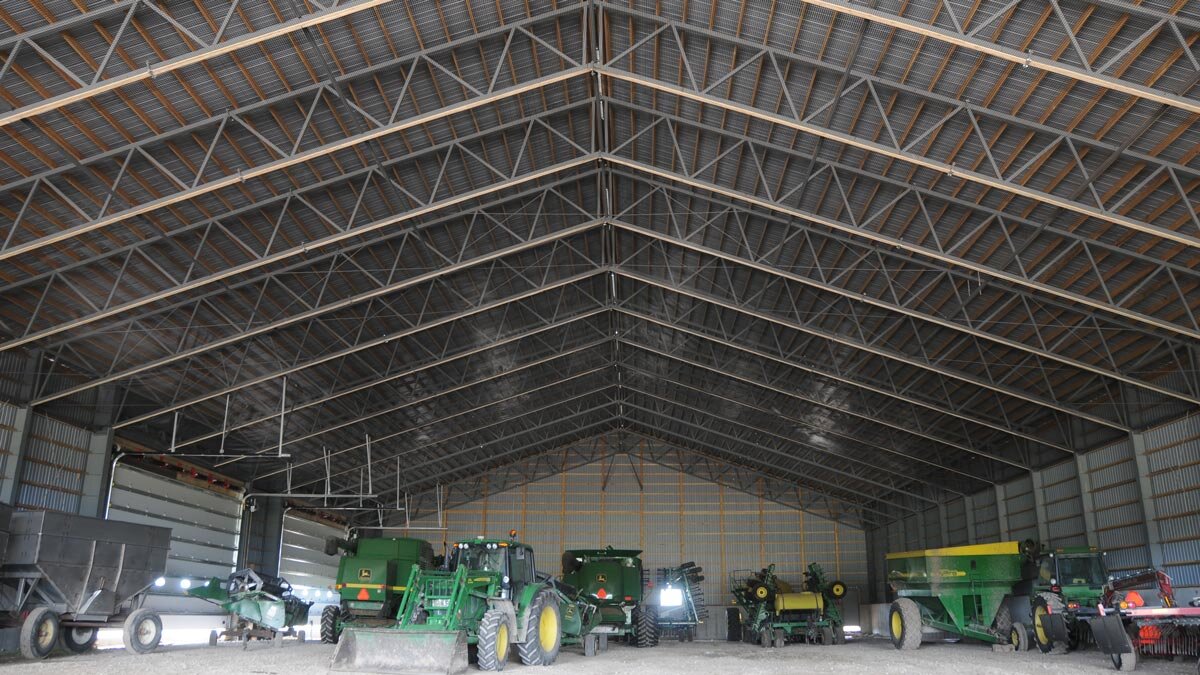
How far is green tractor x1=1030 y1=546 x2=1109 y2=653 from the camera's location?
20.0m

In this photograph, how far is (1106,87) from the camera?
571 inches

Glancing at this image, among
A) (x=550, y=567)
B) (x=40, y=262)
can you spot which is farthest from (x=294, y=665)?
(x=550, y=567)

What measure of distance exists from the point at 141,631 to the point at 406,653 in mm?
9194

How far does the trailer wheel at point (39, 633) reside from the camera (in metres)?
16.3

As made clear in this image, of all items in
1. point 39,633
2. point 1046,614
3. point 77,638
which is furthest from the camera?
point 1046,614

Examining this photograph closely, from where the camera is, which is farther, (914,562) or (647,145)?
(914,562)

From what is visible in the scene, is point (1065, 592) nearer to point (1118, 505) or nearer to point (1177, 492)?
point (1177, 492)

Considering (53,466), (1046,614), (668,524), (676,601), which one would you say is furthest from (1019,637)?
(668,524)

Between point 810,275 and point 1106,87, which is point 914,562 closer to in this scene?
point 810,275

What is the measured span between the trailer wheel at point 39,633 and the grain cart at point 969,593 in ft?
65.5

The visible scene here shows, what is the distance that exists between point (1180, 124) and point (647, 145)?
11.0 m

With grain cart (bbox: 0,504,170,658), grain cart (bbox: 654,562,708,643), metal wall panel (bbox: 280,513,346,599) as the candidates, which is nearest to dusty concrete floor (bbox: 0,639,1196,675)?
grain cart (bbox: 0,504,170,658)

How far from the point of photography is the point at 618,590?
25828 millimetres

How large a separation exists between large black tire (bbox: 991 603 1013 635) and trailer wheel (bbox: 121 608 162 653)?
20.4 metres
